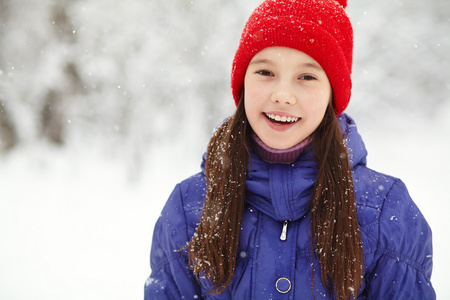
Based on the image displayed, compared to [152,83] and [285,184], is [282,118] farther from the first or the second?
[152,83]

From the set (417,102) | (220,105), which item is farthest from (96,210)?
(417,102)

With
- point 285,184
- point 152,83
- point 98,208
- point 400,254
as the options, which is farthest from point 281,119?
point 152,83

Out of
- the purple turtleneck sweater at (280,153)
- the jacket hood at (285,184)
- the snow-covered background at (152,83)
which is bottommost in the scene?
the jacket hood at (285,184)

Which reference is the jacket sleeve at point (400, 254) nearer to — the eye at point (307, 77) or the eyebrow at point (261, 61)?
the eye at point (307, 77)

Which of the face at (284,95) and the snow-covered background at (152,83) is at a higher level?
the snow-covered background at (152,83)

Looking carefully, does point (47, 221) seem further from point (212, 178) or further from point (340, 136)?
point (340, 136)

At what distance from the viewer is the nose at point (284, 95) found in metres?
1.22

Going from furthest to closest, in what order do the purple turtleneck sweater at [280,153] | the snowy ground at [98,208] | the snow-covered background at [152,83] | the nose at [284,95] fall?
the snow-covered background at [152,83] < the snowy ground at [98,208] < the purple turtleneck sweater at [280,153] < the nose at [284,95]

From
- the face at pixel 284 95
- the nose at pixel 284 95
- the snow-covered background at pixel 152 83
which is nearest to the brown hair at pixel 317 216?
the face at pixel 284 95

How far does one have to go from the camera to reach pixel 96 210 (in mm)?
3619

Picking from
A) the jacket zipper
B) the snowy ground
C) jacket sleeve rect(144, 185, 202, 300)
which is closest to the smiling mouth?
the jacket zipper

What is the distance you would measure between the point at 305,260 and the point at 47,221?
9.43 ft

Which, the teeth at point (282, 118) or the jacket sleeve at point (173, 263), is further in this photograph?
the jacket sleeve at point (173, 263)

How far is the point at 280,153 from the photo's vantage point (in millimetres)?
1318
